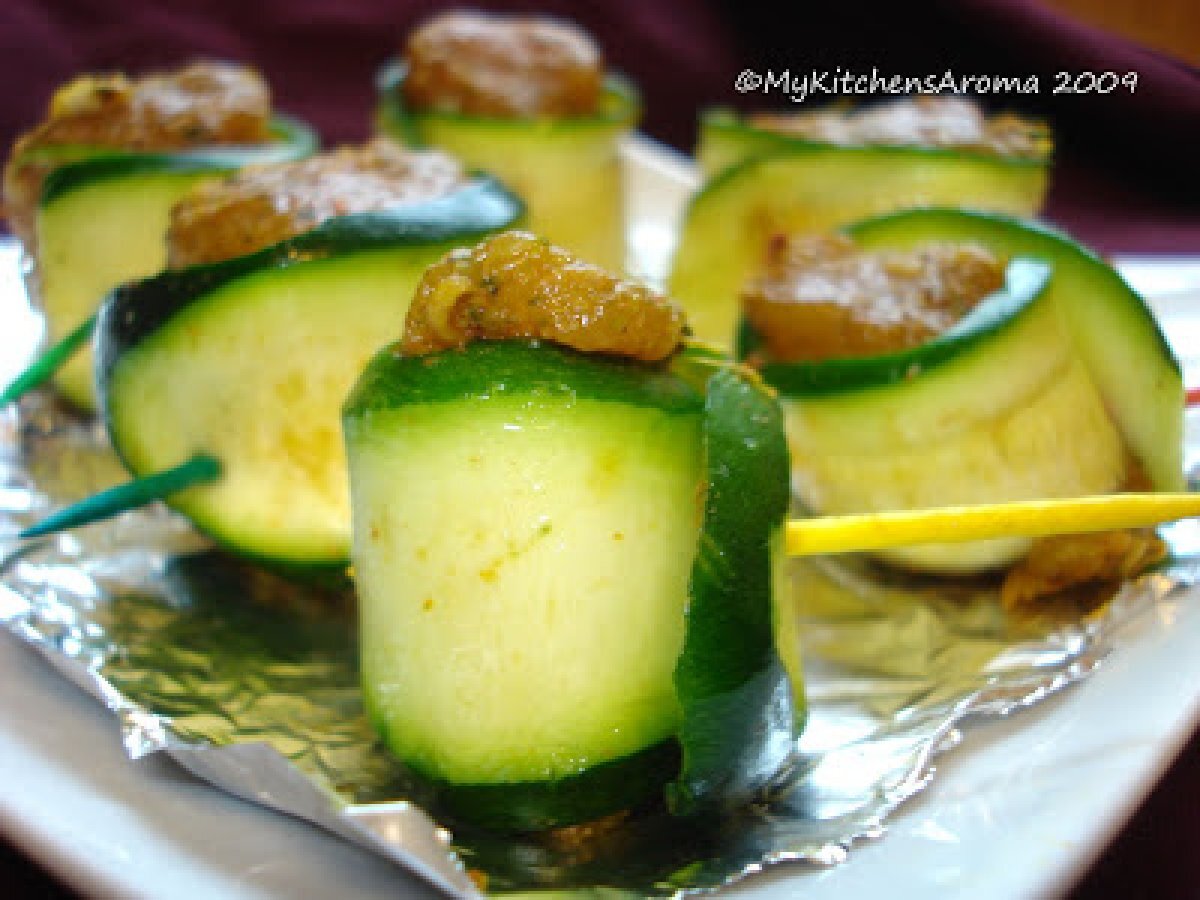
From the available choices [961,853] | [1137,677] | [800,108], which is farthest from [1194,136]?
[961,853]

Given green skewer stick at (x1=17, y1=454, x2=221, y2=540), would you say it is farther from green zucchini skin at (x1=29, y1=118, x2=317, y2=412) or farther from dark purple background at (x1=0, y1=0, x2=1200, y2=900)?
dark purple background at (x1=0, y1=0, x2=1200, y2=900)

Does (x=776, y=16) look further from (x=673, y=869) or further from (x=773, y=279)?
(x=673, y=869)

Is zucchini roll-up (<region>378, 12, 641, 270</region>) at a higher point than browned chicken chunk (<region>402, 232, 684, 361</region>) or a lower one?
lower

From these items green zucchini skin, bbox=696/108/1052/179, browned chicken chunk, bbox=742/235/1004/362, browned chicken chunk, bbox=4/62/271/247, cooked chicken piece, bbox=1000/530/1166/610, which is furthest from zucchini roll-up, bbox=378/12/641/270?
cooked chicken piece, bbox=1000/530/1166/610

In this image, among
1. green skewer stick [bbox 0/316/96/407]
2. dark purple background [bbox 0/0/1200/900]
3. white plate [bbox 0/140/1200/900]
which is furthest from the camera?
dark purple background [bbox 0/0/1200/900]

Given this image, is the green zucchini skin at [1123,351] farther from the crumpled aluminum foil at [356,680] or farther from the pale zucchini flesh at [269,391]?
the pale zucchini flesh at [269,391]

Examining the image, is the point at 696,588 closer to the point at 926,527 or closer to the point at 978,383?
the point at 926,527
